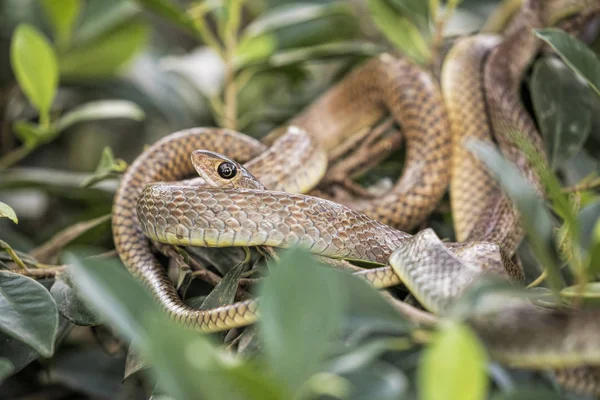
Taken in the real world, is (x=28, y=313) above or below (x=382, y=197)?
above

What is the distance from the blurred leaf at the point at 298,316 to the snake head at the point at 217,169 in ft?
3.16

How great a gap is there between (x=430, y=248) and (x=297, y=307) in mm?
641

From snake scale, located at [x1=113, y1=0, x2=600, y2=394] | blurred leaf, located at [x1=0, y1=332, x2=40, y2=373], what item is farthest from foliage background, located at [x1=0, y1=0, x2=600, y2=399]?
snake scale, located at [x1=113, y1=0, x2=600, y2=394]

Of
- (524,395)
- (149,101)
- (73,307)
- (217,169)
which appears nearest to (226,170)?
(217,169)

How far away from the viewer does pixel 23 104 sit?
12.2ft

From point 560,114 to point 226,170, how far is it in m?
1.17

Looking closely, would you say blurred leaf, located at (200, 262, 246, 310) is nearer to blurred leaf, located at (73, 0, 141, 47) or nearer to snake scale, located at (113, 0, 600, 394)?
snake scale, located at (113, 0, 600, 394)

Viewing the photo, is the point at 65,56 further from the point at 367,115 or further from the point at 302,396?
the point at 302,396

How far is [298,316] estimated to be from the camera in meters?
0.93

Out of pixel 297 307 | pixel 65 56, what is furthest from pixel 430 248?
pixel 65 56

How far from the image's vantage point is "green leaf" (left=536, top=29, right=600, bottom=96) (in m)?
1.71

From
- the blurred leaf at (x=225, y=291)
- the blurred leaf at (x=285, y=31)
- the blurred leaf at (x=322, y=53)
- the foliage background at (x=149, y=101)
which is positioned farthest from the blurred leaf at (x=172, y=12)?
the blurred leaf at (x=225, y=291)

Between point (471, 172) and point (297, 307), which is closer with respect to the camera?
point (297, 307)

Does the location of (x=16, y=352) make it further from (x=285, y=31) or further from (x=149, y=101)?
(x=149, y=101)
